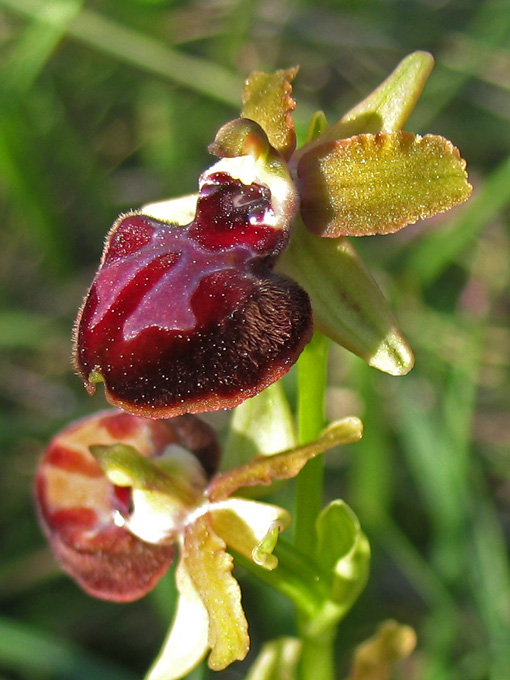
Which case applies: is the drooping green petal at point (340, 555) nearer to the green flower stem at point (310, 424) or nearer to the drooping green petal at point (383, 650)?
the green flower stem at point (310, 424)

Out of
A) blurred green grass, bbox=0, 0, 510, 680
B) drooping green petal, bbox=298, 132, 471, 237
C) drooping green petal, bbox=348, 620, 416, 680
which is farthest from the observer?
blurred green grass, bbox=0, 0, 510, 680

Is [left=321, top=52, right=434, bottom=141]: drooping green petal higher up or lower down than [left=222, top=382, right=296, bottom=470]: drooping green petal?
higher up

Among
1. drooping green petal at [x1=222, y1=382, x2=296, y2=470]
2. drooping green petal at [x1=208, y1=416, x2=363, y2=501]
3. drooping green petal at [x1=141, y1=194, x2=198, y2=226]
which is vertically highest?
drooping green petal at [x1=141, y1=194, x2=198, y2=226]

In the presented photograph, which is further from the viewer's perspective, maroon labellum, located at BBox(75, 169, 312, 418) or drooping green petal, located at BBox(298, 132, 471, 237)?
drooping green petal, located at BBox(298, 132, 471, 237)

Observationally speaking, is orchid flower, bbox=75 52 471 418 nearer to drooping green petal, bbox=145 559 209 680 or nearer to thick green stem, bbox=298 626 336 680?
drooping green petal, bbox=145 559 209 680

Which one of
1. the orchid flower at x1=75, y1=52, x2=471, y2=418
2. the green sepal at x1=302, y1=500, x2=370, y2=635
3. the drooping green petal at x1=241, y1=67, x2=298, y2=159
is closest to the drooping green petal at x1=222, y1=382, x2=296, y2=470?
the green sepal at x1=302, y1=500, x2=370, y2=635

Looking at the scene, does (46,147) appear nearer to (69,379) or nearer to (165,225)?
(69,379)

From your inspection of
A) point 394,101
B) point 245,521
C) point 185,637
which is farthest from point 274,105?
point 185,637

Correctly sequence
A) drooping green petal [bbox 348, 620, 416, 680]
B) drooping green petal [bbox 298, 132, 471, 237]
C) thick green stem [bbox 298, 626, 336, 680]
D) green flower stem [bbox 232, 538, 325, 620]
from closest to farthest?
1. drooping green petal [bbox 298, 132, 471, 237]
2. green flower stem [bbox 232, 538, 325, 620]
3. thick green stem [bbox 298, 626, 336, 680]
4. drooping green petal [bbox 348, 620, 416, 680]

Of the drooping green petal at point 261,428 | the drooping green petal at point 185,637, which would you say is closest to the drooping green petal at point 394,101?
the drooping green petal at point 261,428
